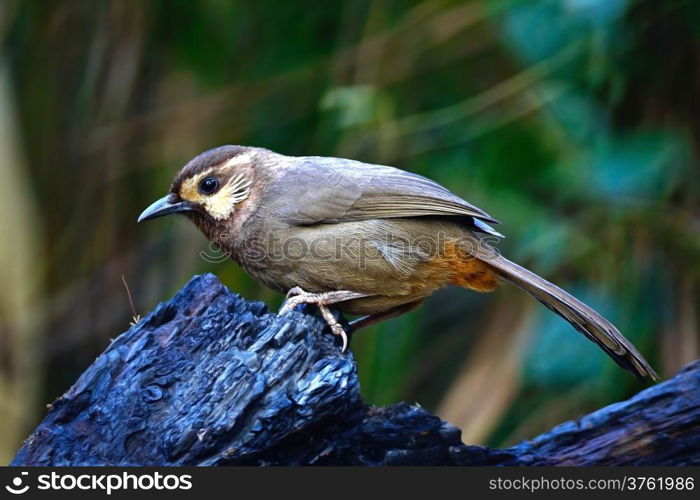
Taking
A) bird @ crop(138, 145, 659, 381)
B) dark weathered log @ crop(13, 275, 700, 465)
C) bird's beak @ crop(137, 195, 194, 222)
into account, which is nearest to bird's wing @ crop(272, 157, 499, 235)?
bird @ crop(138, 145, 659, 381)

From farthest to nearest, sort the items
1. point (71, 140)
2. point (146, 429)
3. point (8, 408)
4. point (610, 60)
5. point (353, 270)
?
point (71, 140) < point (8, 408) < point (610, 60) < point (353, 270) < point (146, 429)

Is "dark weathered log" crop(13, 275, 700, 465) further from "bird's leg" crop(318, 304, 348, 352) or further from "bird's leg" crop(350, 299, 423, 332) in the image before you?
"bird's leg" crop(350, 299, 423, 332)

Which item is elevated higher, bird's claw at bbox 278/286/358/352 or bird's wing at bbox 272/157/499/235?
bird's wing at bbox 272/157/499/235

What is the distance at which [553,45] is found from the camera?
6.11 m

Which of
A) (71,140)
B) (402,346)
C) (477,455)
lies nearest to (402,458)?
(477,455)

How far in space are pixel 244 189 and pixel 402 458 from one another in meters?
1.66

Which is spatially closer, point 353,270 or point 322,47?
point 353,270

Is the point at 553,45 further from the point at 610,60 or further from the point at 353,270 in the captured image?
the point at 353,270

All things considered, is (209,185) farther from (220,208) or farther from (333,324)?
(333,324)

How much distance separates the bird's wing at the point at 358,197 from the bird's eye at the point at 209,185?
291 mm

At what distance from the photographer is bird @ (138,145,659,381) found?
439 cm

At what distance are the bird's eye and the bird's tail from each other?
1361mm

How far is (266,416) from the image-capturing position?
11.1ft

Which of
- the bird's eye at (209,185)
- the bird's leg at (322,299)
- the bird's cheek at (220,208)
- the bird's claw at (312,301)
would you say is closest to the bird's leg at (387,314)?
the bird's leg at (322,299)
